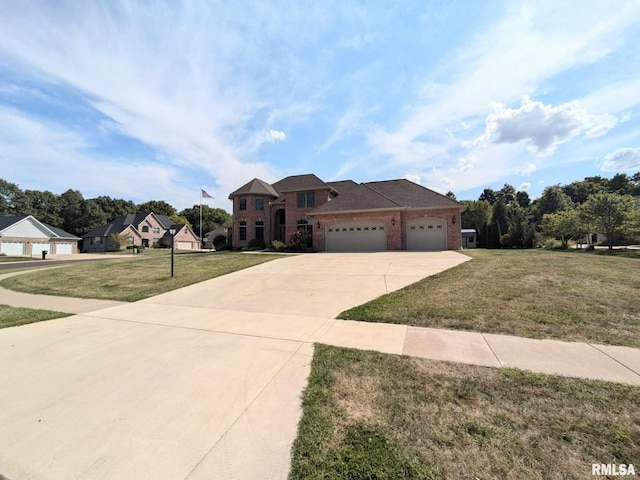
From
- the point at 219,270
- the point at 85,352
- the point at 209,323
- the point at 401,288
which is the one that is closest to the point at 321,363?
the point at 209,323

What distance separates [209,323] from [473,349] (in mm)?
4940

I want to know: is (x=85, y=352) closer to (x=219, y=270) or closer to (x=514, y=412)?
(x=514, y=412)

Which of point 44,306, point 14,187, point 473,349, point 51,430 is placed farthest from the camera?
point 14,187

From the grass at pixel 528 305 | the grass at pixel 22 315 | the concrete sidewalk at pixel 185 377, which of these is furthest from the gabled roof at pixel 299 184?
the grass at pixel 22 315

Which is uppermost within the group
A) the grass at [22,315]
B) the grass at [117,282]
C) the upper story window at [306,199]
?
the upper story window at [306,199]

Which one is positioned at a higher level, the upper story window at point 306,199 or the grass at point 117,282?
the upper story window at point 306,199

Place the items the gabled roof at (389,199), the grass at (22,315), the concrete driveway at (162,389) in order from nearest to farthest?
the concrete driveway at (162,389) → the grass at (22,315) → the gabled roof at (389,199)

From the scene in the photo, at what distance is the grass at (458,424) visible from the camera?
2.08 m

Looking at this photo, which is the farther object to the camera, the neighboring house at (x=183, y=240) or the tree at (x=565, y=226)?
the neighboring house at (x=183, y=240)

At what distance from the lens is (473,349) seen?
4223mm

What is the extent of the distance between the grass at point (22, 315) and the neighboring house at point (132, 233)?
3878cm

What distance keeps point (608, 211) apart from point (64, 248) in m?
64.8

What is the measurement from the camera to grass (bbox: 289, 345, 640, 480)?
2.08m

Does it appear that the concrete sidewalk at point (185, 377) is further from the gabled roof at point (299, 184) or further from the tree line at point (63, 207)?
the tree line at point (63, 207)
